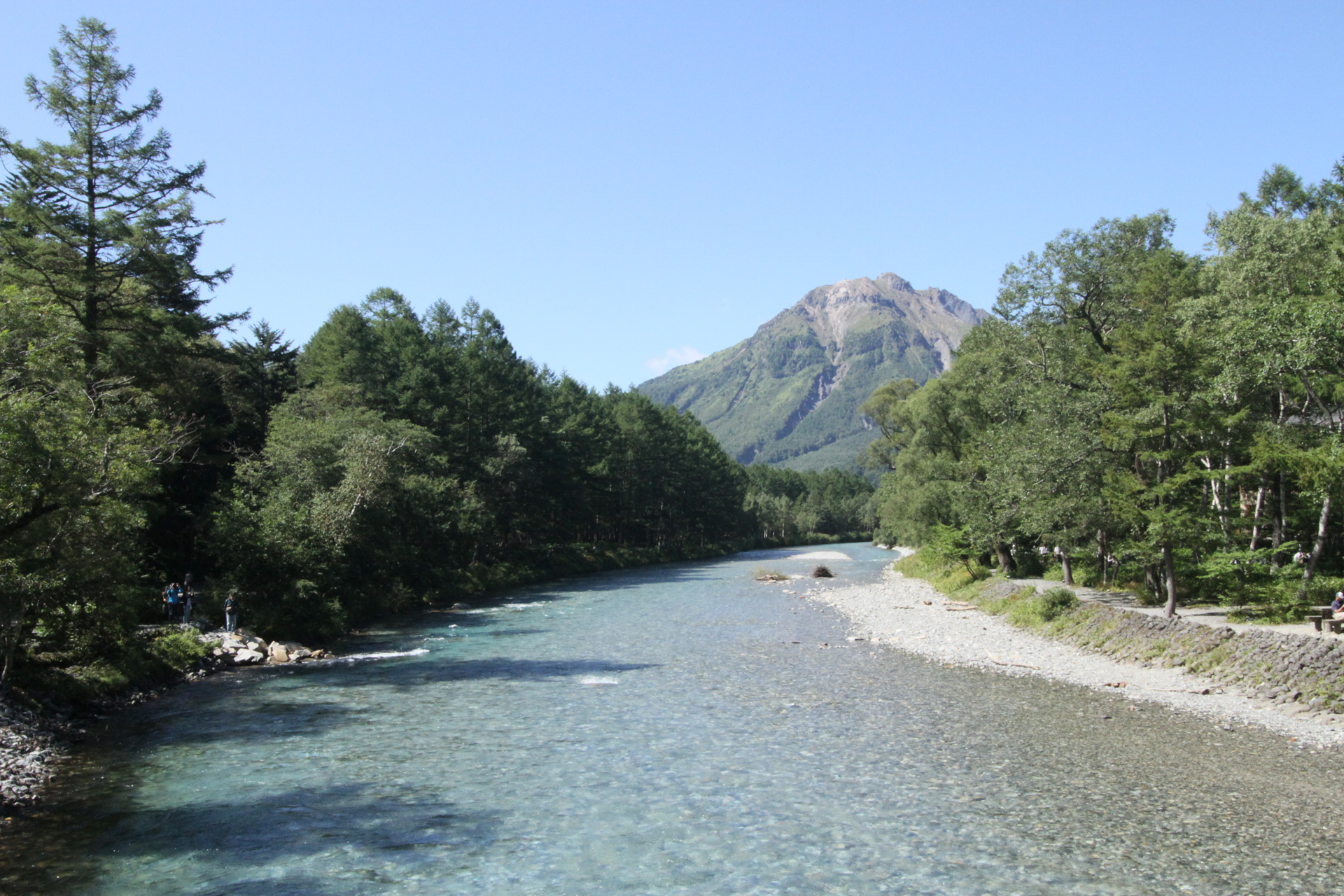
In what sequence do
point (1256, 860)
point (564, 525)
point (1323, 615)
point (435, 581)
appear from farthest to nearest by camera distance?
point (564, 525), point (435, 581), point (1323, 615), point (1256, 860)

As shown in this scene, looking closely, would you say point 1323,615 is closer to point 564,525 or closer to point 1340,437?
point 1340,437

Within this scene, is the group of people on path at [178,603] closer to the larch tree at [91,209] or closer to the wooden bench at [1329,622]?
the larch tree at [91,209]

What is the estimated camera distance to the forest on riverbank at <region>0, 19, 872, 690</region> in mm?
18281

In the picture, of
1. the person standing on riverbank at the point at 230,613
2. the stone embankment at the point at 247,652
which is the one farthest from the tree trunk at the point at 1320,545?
the person standing on riverbank at the point at 230,613

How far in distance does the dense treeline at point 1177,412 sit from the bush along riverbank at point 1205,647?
2.20 m

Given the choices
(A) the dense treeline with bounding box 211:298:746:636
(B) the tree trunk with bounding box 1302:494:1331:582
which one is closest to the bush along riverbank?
(B) the tree trunk with bounding box 1302:494:1331:582

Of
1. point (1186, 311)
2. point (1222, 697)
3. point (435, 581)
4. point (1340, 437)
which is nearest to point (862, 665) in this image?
point (1222, 697)

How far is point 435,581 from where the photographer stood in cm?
5000

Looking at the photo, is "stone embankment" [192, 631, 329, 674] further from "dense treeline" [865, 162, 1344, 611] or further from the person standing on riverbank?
"dense treeline" [865, 162, 1344, 611]

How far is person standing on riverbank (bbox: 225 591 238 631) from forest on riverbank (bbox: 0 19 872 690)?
4.00 feet

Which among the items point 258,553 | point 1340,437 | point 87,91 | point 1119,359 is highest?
point 87,91

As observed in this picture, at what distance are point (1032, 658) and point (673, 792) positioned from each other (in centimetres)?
1754

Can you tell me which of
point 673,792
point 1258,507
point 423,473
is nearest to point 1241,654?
point 1258,507

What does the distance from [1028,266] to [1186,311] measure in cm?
978
